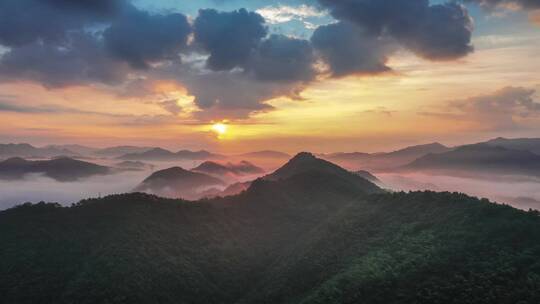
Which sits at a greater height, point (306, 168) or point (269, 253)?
point (306, 168)

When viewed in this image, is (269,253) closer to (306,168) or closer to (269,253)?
(269,253)

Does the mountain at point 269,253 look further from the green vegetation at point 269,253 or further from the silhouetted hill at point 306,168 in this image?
the silhouetted hill at point 306,168

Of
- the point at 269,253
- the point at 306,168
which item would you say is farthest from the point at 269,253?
the point at 306,168

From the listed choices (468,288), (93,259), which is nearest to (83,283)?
(93,259)

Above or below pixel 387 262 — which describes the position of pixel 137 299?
below

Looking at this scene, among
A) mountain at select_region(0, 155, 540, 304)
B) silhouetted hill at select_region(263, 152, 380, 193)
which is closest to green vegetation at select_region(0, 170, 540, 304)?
mountain at select_region(0, 155, 540, 304)

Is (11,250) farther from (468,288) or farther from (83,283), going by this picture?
(468,288)

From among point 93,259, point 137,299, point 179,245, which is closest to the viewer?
point 137,299

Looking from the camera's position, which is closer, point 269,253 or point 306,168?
point 269,253
